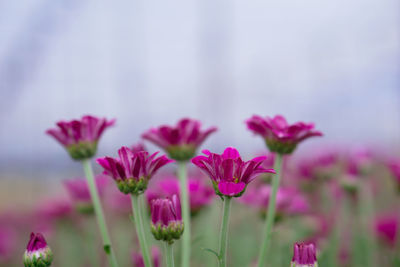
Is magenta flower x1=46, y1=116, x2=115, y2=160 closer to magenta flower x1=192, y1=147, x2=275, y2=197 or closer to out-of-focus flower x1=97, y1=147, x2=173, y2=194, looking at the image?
out-of-focus flower x1=97, y1=147, x2=173, y2=194

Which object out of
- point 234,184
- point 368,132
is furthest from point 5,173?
point 368,132

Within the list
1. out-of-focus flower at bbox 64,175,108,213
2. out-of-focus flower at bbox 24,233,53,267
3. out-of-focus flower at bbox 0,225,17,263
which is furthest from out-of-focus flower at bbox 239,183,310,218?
out-of-focus flower at bbox 0,225,17,263

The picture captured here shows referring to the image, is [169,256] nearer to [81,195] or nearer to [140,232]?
[140,232]

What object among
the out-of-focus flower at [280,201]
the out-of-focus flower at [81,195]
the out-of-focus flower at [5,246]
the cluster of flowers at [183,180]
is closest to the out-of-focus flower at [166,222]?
the cluster of flowers at [183,180]

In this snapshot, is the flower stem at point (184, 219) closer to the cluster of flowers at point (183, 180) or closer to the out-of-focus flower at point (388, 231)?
the cluster of flowers at point (183, 180)

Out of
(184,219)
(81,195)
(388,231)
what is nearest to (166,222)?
(184,219)

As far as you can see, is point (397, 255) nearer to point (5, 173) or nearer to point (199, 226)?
point (199, 226)

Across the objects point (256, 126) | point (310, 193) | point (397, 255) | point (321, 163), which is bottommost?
point (397, 255)
